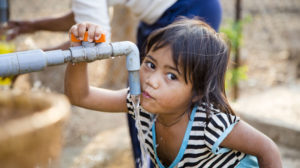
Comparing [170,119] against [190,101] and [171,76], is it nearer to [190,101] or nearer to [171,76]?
[190,101]

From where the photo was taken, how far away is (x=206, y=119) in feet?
4.57

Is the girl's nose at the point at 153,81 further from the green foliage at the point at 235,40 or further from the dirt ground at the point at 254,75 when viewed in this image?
the green foliage at the point at 235,40

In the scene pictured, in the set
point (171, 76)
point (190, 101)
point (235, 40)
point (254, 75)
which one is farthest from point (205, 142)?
point (254, 75)

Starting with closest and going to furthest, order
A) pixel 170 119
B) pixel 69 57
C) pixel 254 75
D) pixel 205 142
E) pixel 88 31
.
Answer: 1. pixel 69 57
2. pixel 88 31
3. pixel 205 142
4. pixel 170 119
5. pixel 254 75

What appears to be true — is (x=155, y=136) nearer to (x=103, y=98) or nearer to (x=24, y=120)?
(x=103, y=98)

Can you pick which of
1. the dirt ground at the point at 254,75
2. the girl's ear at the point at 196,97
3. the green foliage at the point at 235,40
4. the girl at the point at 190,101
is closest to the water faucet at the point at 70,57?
the girl at the point at 190,101

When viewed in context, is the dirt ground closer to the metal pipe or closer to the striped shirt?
the striped shirt

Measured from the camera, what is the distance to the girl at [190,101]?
1311mm

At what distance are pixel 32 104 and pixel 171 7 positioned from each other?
827 mm

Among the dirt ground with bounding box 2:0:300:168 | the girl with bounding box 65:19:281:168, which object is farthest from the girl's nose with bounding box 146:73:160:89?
the dirt ground with bounding box 2:0:300:168

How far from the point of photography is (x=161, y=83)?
4.18 ft

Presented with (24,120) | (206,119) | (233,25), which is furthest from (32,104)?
(233,25)

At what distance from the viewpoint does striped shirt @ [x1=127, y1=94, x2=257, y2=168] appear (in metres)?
1.35

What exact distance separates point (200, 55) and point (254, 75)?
368cm
